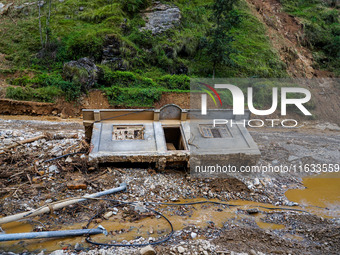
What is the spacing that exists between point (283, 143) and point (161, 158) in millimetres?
8482

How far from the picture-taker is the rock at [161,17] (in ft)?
70.0

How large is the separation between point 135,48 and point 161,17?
495cm

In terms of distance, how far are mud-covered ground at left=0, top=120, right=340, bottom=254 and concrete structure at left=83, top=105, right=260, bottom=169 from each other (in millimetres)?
720

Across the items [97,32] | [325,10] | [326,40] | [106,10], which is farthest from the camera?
[325,10]

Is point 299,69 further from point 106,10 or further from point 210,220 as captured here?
point 210,220

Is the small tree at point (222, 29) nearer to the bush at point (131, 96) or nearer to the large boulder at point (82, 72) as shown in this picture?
the bush at point (131, 96)

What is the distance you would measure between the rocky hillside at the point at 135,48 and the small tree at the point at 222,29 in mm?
650

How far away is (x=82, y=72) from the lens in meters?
16.2

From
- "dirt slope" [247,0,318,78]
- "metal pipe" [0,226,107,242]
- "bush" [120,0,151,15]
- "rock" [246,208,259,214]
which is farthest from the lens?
"dirt slope" [247,0,318,78]

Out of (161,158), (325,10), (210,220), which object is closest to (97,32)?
(161,158)

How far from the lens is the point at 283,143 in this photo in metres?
14.6

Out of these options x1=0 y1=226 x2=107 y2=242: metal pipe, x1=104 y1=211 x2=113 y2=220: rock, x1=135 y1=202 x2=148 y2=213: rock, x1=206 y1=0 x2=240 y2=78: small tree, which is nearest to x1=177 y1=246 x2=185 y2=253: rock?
x1=135 y1=202 x2=148 y2=213: rock

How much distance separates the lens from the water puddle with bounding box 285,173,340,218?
9232 mm

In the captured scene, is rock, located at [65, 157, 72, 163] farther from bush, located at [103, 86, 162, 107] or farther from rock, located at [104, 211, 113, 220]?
bush, located at [103, 86, 162, 107]
